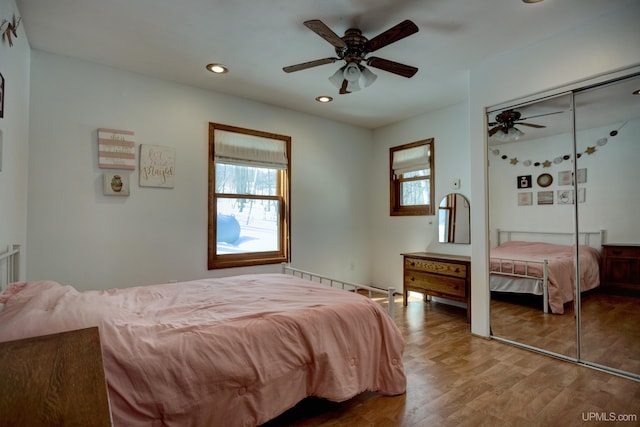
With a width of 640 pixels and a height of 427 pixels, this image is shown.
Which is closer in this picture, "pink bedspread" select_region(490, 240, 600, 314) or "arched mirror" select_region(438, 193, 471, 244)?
"pink bedspread" select_region(490, 240, 600, 314)

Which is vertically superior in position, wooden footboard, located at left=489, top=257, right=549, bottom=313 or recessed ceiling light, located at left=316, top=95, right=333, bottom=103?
recessed ceiling light, located at left=316, top=95, right=333, bottom=103

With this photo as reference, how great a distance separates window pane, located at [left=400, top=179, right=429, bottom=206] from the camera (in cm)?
445

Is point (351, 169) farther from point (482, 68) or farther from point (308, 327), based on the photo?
point (308, 327)

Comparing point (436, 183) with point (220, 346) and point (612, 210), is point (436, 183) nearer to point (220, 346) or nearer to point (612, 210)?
point (612, 210)

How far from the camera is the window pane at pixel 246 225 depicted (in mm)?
3770

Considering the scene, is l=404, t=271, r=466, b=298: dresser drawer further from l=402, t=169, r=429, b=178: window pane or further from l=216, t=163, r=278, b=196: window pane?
l=216, t=163, r=278, b=196: window pane

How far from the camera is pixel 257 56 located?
9.36 ft

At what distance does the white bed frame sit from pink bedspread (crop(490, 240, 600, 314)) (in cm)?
384

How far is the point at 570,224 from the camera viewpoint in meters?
2.56

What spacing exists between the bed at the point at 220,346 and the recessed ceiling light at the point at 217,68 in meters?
2.13

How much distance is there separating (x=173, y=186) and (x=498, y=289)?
11.4 ft

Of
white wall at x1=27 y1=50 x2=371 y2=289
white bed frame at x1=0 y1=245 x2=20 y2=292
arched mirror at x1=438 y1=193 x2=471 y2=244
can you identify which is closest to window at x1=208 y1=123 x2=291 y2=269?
white wall at x1=27 y1=50 x2=371 y2=289

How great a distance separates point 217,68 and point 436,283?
133 inches

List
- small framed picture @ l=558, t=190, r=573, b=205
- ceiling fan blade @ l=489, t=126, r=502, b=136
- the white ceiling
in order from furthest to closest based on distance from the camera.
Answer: ceiling fan blade @ l=489, t=126, r=502, b=136, small framed picture @ l=558, t=190, r=573, b=205, the white ceiling
